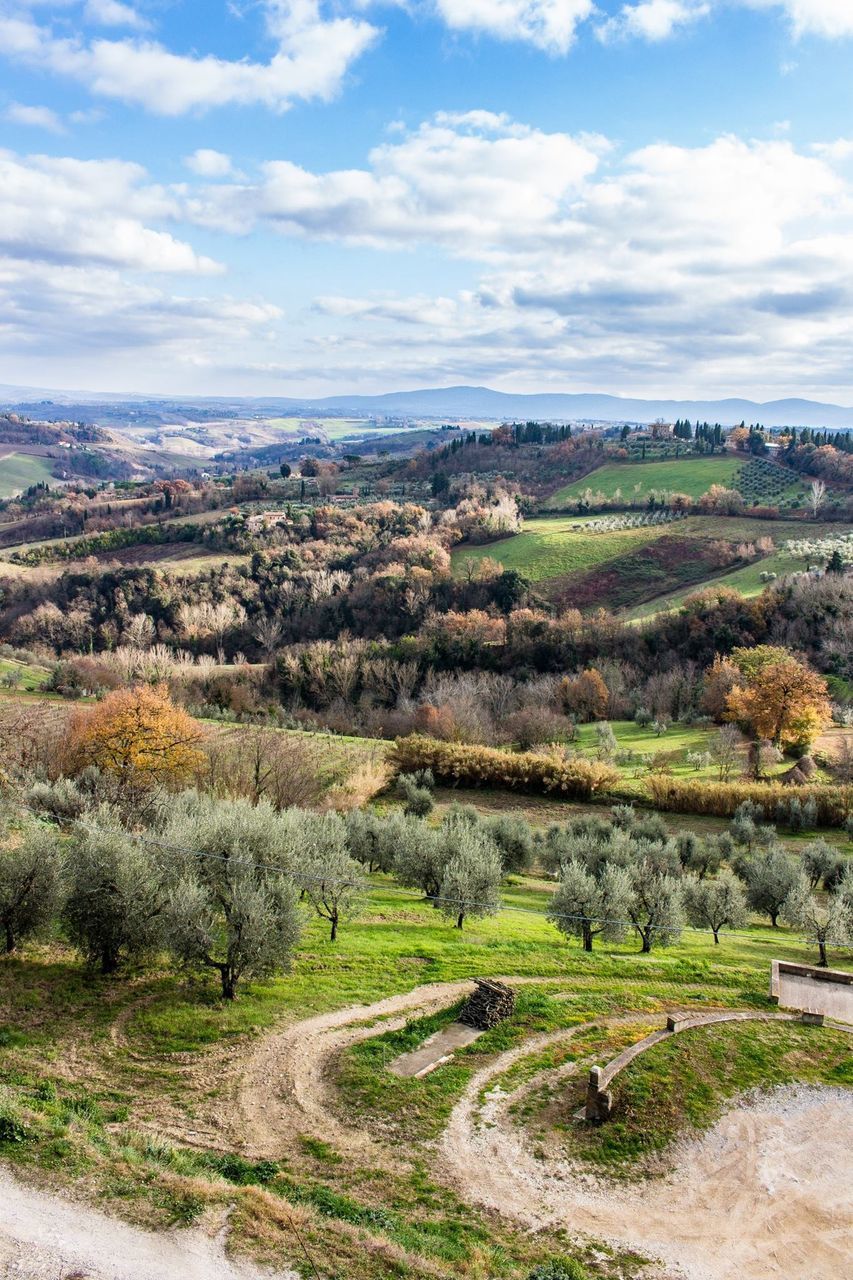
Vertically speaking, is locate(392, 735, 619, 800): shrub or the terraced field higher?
the terraced field

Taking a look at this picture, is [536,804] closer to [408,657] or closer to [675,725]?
[675,725]

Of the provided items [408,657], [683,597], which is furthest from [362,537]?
[683,597]

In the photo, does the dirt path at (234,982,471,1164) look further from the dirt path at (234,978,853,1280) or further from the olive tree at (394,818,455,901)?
the olive tree at (394,818,455,901)

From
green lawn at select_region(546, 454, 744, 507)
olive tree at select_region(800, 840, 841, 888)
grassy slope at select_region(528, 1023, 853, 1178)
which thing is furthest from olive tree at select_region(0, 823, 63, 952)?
green lawn at select_region(546, 454, 744, 507)

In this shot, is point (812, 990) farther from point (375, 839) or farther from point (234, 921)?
point (375, 839)

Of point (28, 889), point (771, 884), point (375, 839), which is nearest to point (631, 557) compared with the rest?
point (771, 884)
